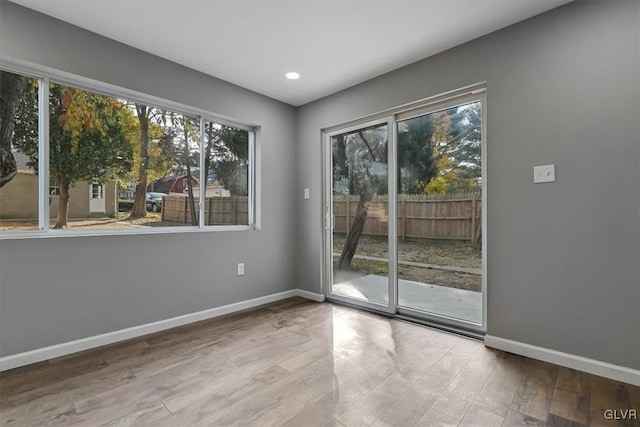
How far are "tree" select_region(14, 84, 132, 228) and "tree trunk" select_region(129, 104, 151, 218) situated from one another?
0.11 metres

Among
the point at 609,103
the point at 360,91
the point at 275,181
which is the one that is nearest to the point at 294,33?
the point at 360,91

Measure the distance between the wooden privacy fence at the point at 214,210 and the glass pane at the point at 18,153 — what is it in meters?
0.95

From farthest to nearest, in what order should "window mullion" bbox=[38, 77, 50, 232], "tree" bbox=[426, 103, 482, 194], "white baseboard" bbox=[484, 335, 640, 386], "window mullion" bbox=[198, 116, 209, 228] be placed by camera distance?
"window mullion" bbox=[198, 116, 209, 228] < "tree" bbox=[426, 103, 482, 194] < "window mullion" bbox=[38, 77, 50, 232] < "white baseboard" bbox=[484, 335, 640, 386]

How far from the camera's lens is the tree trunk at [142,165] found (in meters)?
2.74

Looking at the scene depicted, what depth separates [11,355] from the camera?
6.68ft

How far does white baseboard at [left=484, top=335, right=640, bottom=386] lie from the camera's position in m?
1.86

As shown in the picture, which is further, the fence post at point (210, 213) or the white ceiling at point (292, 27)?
the fence post at point (210, 213)

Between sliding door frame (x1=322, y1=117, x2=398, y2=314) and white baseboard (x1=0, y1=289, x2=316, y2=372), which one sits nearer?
white baseboard (x1=0, y1=289, x2=316, y2=372)

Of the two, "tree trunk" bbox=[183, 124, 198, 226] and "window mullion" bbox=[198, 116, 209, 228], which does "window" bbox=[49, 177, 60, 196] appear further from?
"window mullion" bbox=[198, 116, 209, 228]

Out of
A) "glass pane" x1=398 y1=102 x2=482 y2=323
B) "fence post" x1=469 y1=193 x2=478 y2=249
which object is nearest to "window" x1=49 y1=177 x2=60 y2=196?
"glass pane" x1=398 y1=102 x2=482 y2=323

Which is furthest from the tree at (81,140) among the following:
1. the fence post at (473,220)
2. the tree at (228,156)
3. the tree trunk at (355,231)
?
the fence post at (473,220)

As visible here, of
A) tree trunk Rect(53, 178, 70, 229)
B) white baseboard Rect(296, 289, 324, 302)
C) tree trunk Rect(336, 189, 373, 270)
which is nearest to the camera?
tree trunk Rect(53, 178, 70, 229)

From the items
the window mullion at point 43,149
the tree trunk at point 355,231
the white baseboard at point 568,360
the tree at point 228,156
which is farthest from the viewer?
the tree trunk at point 355,231

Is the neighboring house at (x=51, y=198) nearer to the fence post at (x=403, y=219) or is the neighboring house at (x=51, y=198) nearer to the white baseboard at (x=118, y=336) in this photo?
the white baseboard at (x=118, y=336)
